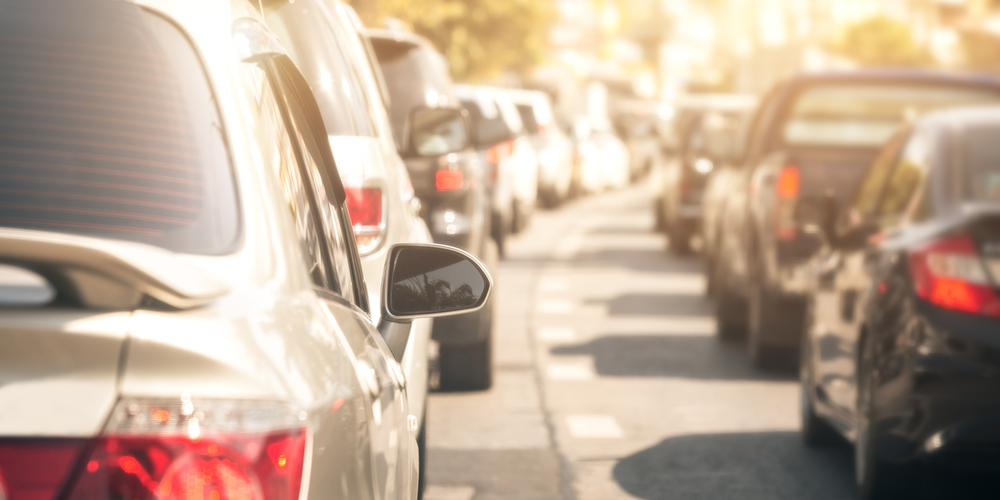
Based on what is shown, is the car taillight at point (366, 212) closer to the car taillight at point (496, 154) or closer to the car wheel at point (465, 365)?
the car wheel at point (465, 365)

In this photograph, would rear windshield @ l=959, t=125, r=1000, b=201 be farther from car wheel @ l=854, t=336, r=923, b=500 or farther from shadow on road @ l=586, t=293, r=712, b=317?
shadow on road @ l=586, t=293, r=712, b=317

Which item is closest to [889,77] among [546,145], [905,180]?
[905,180]

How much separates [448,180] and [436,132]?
1249mm

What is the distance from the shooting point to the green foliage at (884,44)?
8631cm

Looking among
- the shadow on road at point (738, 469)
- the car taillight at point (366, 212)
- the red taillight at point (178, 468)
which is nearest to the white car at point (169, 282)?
the red taillight at point (178, 468)

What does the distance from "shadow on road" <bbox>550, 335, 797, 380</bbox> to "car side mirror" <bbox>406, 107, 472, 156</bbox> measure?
A: 2654 millimetres

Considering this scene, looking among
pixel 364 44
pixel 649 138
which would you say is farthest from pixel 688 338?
pixel 649 138

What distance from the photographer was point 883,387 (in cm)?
553

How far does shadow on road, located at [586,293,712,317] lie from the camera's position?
13203 millimetres

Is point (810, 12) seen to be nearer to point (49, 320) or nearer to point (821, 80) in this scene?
point (821, 80)

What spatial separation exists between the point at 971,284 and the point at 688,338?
607 centimetres

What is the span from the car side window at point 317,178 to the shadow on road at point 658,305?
9.65 m

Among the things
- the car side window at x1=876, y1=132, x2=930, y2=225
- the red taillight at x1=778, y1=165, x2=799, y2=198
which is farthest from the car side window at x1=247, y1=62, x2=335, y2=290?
the red taillight at x1=778, y1=165, x2=799, y2=198

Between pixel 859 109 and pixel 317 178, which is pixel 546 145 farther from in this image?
pixel 317 178
